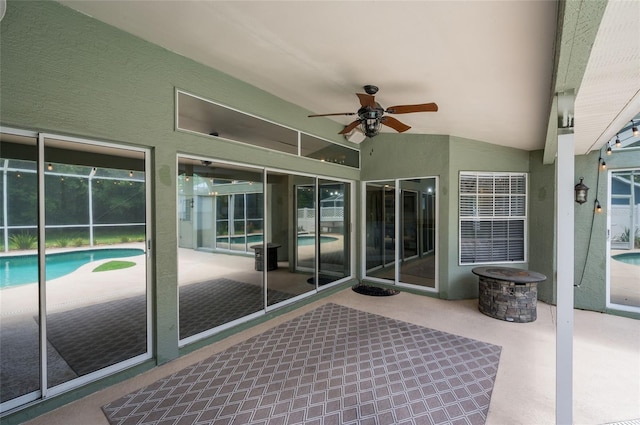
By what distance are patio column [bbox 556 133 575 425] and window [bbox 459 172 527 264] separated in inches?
129

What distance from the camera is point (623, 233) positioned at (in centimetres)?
452

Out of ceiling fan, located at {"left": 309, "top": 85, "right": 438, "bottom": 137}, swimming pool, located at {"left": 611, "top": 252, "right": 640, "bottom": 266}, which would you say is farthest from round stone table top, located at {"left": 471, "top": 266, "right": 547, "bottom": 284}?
ceiling fan, located at {"left": 309, "top": 85, "right": 438, "bottom": 137}

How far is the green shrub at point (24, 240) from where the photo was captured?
7.38 feet

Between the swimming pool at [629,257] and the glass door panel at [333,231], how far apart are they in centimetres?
451

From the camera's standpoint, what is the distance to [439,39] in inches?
87.0

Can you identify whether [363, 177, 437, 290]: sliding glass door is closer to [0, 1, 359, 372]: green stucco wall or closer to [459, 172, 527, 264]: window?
[459, 172, 527, 264]: window

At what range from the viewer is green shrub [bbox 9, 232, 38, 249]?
225 cm

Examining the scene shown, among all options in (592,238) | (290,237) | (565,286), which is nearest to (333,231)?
(290,237)

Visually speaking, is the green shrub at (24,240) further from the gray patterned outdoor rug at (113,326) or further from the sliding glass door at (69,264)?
the gray patterned outdoor rug at (113,326)

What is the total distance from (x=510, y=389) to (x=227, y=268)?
3.73m

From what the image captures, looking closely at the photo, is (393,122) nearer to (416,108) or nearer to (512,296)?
(416,108)

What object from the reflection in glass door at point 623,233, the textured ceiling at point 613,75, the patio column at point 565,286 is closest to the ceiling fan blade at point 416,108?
the textured ceiling at point 613,75

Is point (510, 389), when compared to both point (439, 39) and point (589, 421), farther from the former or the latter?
point (439, 39)

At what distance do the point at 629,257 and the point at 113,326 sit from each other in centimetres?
767
